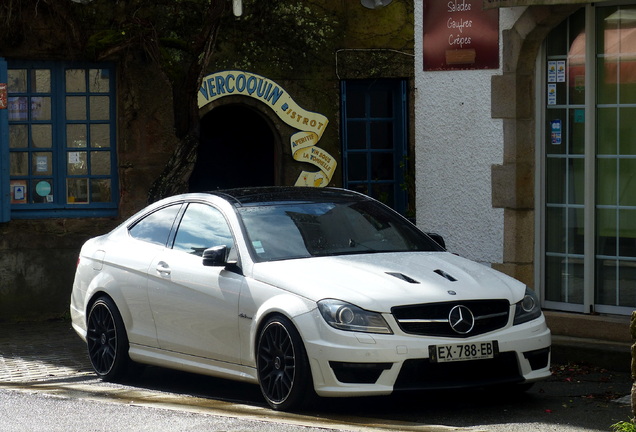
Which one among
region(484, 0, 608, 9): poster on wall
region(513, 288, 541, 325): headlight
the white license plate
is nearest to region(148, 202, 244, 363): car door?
the white license plate

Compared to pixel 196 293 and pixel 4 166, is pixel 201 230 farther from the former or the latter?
pixel 4 166

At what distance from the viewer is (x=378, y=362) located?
7664mm

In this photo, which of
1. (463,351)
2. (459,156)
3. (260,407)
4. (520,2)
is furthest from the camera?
(459,156)

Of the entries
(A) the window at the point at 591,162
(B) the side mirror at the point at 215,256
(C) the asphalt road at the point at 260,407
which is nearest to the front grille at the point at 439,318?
(C) the asphalt road at the point at 260,407

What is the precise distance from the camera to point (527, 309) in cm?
837

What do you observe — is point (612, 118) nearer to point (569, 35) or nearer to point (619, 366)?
point (569, 35)

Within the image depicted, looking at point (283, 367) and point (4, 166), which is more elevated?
point (4, 166)

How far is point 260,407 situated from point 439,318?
1442 mm

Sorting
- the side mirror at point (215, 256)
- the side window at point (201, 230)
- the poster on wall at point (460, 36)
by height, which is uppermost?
the poster on wall at point (460, 36)

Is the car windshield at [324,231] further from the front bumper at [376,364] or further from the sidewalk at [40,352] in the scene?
the sidewalk at [40,352]

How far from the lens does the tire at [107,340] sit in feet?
32.5

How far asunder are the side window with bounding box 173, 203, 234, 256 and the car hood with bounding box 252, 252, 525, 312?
0.67m

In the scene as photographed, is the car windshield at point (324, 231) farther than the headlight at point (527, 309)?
Yes

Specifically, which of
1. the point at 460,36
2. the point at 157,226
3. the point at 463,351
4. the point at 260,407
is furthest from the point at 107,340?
the point at 460,36
